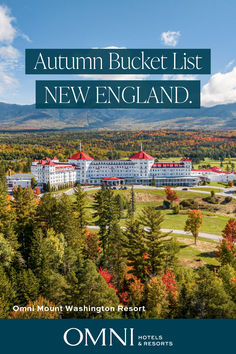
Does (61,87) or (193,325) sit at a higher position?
(61,87)

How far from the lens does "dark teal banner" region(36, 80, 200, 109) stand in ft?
79.9

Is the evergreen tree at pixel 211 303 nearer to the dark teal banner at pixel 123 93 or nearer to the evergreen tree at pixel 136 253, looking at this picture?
the evergreen tree at pixel 136 253

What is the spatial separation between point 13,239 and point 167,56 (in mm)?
23289

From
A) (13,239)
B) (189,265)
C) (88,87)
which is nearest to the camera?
(88,87)

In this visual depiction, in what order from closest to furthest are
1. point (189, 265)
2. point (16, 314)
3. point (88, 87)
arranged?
point (16, 314) < point (88, 87) < point (189, 265)

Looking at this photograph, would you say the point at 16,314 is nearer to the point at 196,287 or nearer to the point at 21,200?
the point at 196,287

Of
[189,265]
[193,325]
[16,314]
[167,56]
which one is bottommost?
[189,265]

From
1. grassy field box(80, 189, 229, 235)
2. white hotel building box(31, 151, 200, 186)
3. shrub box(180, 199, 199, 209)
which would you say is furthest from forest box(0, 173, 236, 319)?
white hotel building box(31, 151, 200, 186)

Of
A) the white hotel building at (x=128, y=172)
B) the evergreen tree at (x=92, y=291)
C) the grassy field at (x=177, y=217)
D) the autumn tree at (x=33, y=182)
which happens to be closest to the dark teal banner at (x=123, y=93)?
the evergreen tree at (x=92, y=291)

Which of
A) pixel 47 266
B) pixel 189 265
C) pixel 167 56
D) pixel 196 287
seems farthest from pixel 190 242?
pixel 167 56

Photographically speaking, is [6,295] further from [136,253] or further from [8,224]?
[136,253]

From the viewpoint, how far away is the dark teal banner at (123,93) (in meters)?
24.4

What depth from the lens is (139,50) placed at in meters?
22.6

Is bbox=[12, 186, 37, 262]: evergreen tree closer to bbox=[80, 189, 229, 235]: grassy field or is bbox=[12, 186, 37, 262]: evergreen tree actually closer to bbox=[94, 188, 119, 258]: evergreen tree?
bbox=[94, 188, 119, 258]: evergreen tree
